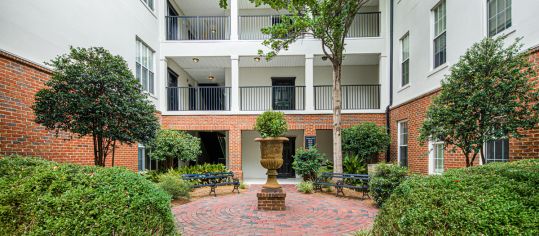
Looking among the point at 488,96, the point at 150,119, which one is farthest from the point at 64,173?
the point at 488,96

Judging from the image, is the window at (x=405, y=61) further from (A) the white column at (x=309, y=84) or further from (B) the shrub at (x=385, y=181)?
(B) the shrub at (x=385, y=181)

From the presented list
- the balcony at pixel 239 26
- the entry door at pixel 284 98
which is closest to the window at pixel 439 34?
the balcony at pixel 239 26

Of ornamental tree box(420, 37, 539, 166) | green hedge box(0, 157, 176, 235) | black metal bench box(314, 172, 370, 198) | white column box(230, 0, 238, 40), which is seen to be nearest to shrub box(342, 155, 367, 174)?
black metal bench box(314, 172, 370, 198)

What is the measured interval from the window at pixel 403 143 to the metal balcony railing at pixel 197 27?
9232mm

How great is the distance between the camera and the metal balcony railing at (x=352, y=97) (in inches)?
546

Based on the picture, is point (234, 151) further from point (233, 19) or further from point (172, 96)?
point (233, 19)

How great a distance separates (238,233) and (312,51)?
9.73m

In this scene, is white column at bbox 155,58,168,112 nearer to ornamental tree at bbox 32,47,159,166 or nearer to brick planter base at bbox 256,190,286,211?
ornamental tree at bbox 32,47,159,166

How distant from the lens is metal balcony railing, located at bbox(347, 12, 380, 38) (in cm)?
1388

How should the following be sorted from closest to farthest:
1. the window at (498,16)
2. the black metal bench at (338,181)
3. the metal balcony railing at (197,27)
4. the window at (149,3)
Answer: the window at (498,16) → the black metal bench at (338,181) → the window at (149,3) → the metal balcony railing at (197,27)

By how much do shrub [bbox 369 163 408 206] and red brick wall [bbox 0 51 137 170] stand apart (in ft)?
25.9

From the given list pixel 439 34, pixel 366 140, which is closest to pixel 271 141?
pixel 366 140

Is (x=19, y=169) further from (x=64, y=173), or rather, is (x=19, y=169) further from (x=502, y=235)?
(x=502, y=235)

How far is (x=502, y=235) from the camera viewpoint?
7.00ft
